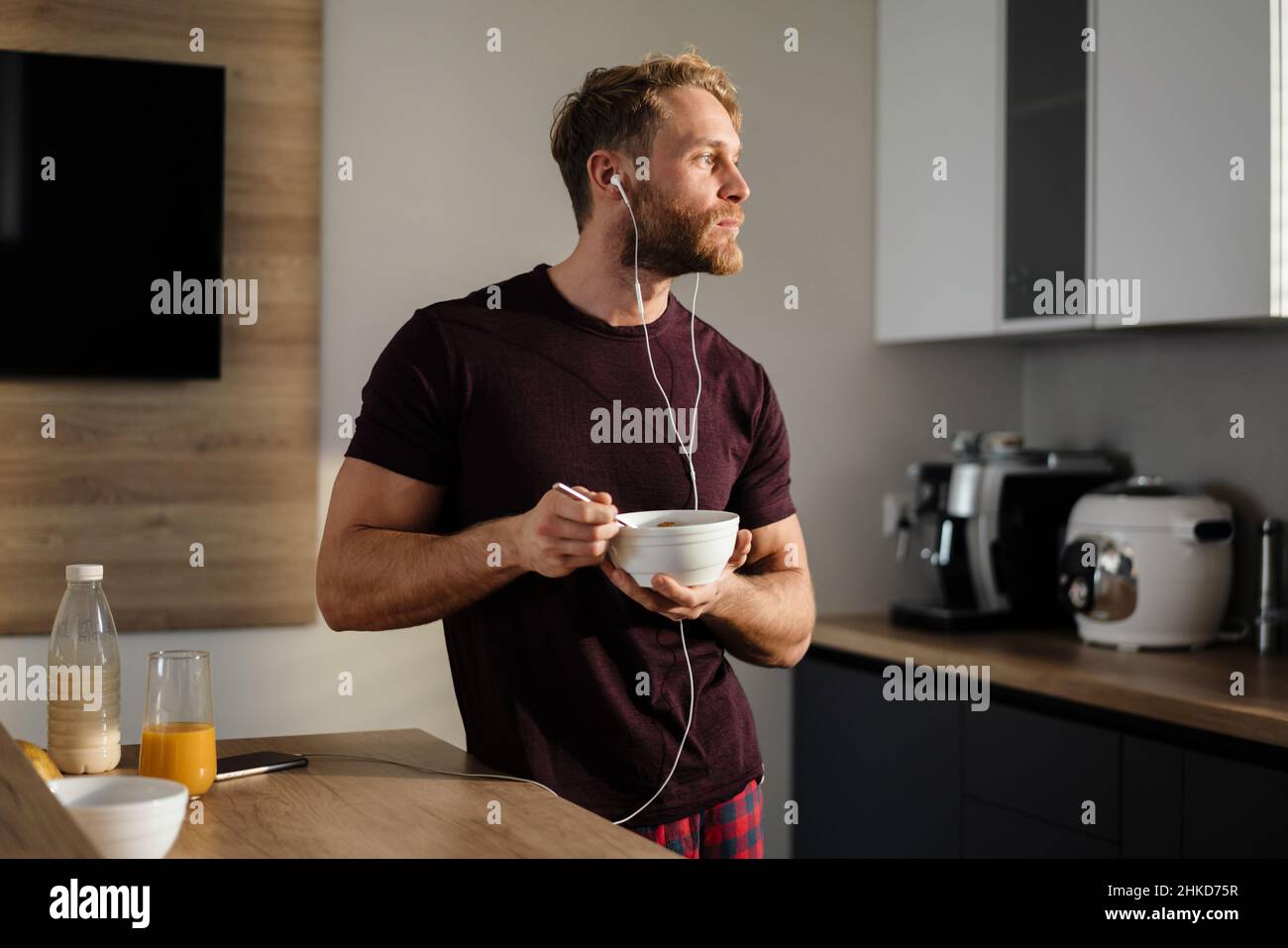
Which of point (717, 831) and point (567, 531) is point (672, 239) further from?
point (717, 831)

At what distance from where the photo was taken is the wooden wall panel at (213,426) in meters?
2.47

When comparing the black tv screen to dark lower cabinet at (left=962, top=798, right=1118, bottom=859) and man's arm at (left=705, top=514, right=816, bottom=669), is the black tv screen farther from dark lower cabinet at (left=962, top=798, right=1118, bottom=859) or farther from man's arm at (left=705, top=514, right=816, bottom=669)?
dark lower cabinet at (left=962, top=798, right=1118, bottom=859)

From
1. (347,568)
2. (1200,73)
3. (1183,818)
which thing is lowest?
(1183,818)

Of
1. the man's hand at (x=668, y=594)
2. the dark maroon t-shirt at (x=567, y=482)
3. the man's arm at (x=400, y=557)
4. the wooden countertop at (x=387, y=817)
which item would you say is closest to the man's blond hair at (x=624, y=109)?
the dark maroon t-shirt at (x=567, y=482)

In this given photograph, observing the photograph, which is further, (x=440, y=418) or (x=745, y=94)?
(x=745, y=94)

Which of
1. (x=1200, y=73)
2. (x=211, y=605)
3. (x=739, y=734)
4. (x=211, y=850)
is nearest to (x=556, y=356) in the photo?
(x=739, y=734)

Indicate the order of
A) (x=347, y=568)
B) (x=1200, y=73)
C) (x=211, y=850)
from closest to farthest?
(x=211, y=850) → (x=347, y=568) → (x=1200, y=73)

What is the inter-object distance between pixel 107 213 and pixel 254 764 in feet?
4.59

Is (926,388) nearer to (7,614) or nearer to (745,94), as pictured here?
(745,94)

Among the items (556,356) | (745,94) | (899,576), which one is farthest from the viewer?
(899,576)

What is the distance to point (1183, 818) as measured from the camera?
2.12 m

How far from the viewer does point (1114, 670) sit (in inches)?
93.7

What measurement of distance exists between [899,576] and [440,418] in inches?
71.6

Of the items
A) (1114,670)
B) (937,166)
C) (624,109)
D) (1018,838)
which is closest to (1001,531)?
(1114,670)
